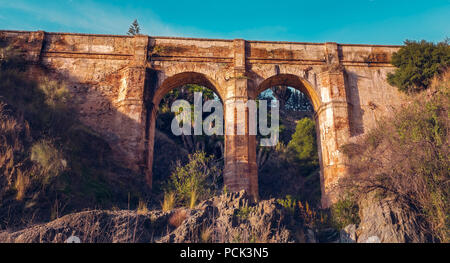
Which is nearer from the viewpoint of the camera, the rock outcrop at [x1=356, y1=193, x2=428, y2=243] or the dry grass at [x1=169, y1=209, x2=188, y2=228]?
the rock outcrop at [x1=356, y1=193, x2=428, y2=243]

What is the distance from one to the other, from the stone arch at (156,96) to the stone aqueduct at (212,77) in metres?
0.04

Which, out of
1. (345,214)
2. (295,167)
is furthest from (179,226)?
(295,167)

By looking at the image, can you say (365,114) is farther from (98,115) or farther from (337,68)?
(98,115)

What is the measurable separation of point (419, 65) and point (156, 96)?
9.89m

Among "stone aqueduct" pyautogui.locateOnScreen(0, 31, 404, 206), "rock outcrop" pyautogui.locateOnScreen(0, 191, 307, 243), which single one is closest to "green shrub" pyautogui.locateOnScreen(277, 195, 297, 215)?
"rock outcrop" pyautogui.locateOnScreen(0, 191, 307, 243)

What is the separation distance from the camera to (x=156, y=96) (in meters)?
13.4

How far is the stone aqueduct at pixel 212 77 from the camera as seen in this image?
12688mm

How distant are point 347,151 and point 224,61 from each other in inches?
219

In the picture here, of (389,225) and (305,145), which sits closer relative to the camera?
(389,225)

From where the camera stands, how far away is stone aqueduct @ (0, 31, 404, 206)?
12688mm

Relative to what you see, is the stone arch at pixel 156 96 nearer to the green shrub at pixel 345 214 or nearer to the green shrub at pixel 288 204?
the green shrub at pixel 288 204

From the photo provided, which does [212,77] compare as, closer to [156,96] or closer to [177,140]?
[156,96]

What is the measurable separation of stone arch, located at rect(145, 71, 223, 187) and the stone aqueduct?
37mm

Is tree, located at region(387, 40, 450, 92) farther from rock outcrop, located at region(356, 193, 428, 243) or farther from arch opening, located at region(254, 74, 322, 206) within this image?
rock outcrop, located at region(356, 193, 428, 243)
